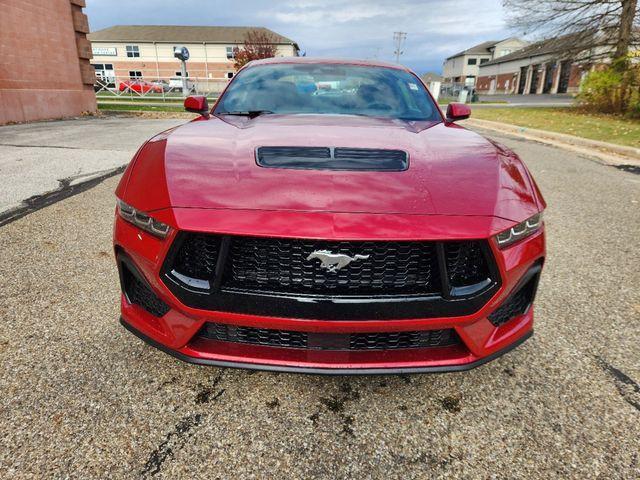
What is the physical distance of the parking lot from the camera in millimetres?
1455

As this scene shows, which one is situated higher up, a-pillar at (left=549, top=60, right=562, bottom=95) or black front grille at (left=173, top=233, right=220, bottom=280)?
a-pillar at (left=549, top=60, right=562, bottom=95)

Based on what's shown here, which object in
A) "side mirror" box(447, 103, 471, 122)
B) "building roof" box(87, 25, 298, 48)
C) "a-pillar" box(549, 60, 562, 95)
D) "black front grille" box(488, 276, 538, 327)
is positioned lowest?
"black front grille" box(488, 276, 538, 327)

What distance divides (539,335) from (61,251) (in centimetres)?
328

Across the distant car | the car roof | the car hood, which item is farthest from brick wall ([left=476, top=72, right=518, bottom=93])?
the car hood

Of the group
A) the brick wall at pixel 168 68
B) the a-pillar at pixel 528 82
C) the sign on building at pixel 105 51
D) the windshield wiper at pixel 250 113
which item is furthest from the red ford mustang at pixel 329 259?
the a-pillar at pixel 528 82

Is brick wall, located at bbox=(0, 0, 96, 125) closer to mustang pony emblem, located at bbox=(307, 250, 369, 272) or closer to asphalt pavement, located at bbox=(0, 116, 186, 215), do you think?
asphalt pavement, located at bbox=(0, 116, 186, 215)

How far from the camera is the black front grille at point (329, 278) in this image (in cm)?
140

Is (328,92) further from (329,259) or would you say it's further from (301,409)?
(301,409)

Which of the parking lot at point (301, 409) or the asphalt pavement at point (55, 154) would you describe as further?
the asphalt pavement at point (55, 154)

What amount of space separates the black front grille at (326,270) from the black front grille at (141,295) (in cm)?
31

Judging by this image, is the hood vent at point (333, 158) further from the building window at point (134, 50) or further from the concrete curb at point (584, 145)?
the building window at point (134, 50)

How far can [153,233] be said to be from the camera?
1499 millimetres

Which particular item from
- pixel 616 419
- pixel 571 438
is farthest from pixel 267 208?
pixel 616 419

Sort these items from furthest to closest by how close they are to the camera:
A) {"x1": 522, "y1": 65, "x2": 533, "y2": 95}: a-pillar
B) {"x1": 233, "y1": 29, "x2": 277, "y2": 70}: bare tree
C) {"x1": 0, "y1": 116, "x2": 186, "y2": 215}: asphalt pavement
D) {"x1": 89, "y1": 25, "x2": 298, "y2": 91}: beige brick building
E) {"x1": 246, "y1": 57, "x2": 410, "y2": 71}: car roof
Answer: {"x1": 522, "y1": 65, "x2": 533, "y2": 95}: a-pillar
{"x1": 89, "y1": 25, "x2": 298, "y2": 91}: beige brick building
{"x1": 233, "y1": 29, "x2": 277, "y2": 70}: bare tree
{"x1": 0, "y1": 116, "x2": 186, "y2": 215}: asphalt pavement
{"x1": 246, "y1": 57, "x2": 410, "y2": 71}: car roof
